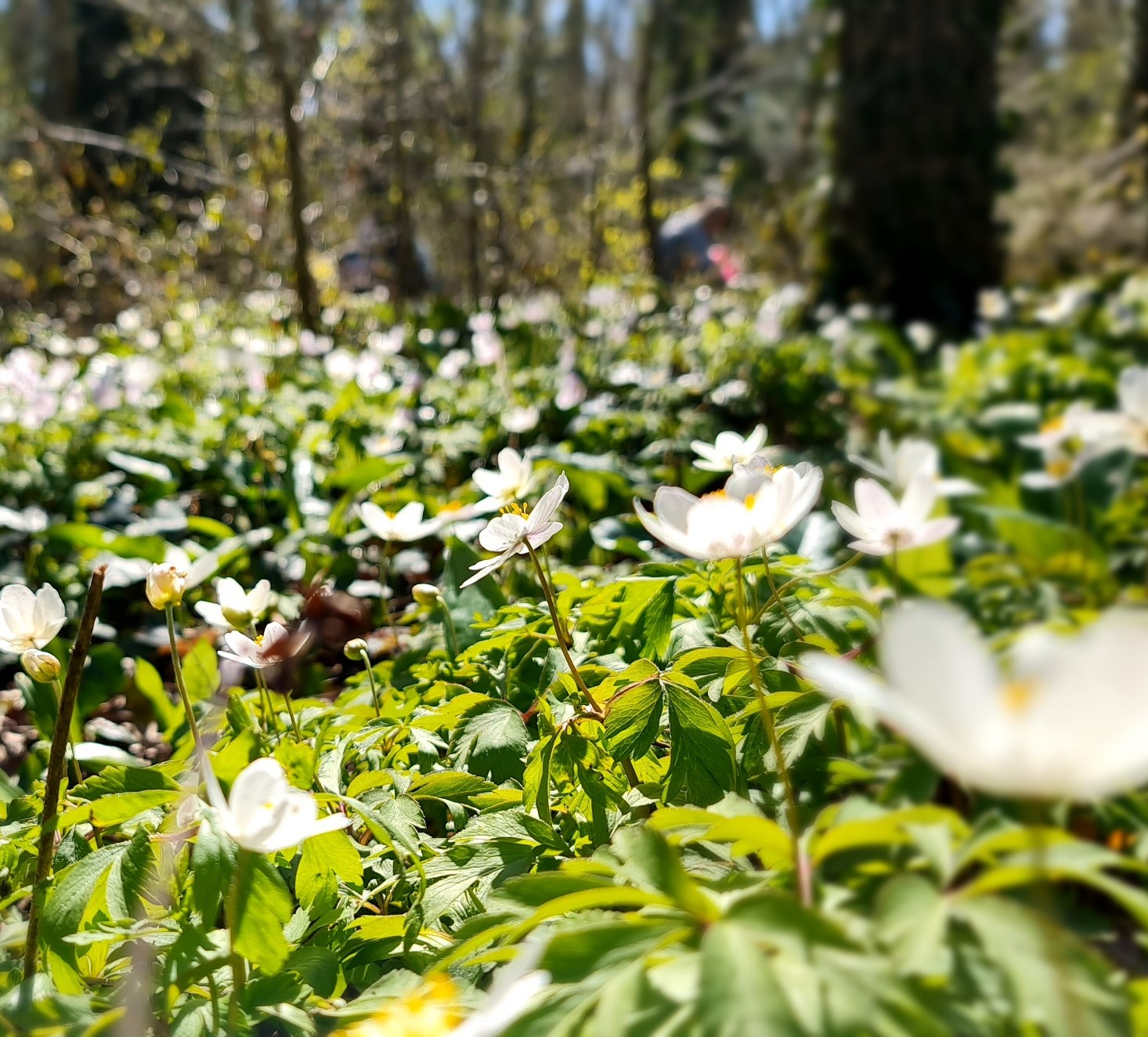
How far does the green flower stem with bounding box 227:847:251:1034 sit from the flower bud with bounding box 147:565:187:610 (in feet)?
1.54

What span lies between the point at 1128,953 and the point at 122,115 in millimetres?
17143

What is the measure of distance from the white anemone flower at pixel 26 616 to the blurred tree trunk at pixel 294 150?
4.42 meters

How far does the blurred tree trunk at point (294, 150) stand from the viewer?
205 inches

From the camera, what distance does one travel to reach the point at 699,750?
1.08m

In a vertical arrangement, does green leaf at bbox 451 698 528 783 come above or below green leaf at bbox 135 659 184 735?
above

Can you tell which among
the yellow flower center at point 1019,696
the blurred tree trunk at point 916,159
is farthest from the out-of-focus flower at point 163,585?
the blurred tree trunk at point 916,159

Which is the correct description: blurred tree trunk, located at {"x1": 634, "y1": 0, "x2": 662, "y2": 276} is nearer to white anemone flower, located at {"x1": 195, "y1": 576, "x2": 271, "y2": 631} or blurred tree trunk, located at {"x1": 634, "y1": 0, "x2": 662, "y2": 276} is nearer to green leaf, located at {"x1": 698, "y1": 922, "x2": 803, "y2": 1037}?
white anemone flower, located at {"x1": 195, "y1": 576, "x2": 271, "y2": 631}

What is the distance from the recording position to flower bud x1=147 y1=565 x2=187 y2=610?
134 cm

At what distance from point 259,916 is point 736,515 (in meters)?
0.62

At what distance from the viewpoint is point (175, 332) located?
255 inches

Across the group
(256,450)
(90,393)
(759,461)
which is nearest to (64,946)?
(759,461)

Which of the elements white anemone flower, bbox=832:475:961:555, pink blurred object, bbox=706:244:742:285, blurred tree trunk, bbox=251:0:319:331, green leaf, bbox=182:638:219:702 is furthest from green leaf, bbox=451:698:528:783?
pink blurred object, bbox=706:244:742:285

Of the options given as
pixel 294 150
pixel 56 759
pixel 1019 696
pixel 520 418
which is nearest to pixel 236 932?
pixel 56 759

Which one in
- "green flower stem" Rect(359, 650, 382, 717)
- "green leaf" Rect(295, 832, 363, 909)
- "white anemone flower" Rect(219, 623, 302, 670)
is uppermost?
"white anemone flower" Rect(219, 623, 302, 670)
